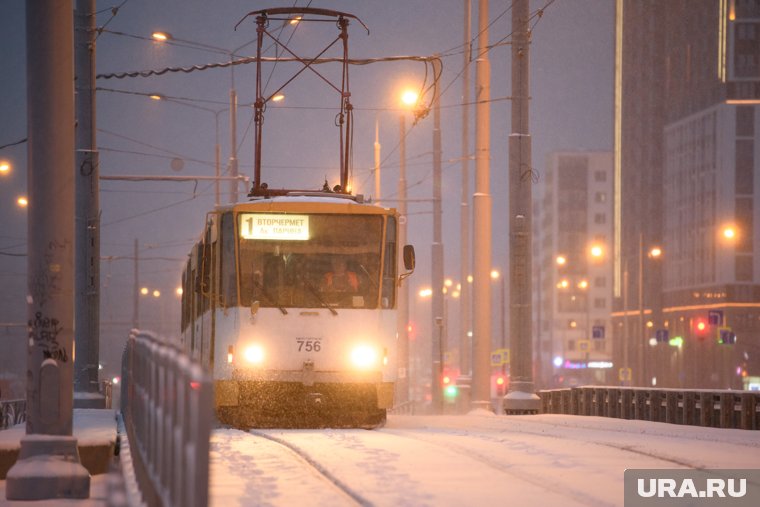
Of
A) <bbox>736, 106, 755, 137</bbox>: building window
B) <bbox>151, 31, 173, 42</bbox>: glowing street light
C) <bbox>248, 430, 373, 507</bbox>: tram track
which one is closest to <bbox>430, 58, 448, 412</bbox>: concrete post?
<bbox>151, 31, 173, 42</bbox>: glowing street light

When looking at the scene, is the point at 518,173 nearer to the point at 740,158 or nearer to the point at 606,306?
the point at 740,158

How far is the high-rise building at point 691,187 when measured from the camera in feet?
353

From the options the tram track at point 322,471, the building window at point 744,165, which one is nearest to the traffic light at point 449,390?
the tram track at point 322,471

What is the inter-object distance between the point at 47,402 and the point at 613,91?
5519 inches

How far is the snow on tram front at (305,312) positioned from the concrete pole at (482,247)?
8.36 m

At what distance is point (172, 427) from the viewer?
7727 mm

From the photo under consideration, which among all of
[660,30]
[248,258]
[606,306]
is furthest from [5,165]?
[606,306]

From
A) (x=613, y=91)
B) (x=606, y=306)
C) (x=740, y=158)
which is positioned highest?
(x=613, y=91)

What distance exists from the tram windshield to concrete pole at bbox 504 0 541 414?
521 cm

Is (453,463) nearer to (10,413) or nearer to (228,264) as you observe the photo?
(228,264)

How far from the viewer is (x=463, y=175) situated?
46.4m

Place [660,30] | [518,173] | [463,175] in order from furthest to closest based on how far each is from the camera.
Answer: [660,30] → [463,175] → [518,173]

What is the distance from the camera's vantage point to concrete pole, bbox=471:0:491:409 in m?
28.1

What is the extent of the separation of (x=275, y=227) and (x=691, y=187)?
103285 mm
